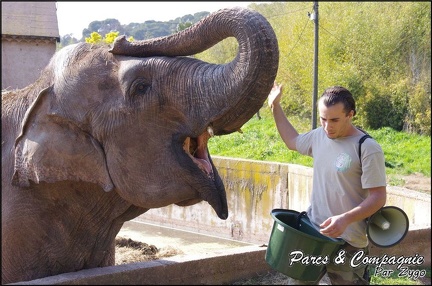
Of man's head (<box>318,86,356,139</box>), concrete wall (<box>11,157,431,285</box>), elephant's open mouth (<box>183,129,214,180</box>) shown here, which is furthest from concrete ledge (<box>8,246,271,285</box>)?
man's head (<box>318,86,356,139</box>)

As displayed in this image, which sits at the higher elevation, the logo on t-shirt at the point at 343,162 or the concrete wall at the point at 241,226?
the logo on t-shirt at the point at 343,162

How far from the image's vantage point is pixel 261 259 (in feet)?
15.5

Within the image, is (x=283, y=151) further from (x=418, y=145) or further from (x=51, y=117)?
(x=51, y=117)

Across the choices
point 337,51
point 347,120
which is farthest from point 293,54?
point 347,120

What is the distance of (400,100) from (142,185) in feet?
44.0

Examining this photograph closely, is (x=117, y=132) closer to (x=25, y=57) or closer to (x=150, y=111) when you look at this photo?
(x=150, y=111)

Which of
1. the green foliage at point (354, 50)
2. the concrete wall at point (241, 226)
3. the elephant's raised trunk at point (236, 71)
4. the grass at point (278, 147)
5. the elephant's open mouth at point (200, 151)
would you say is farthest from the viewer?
the grass at point (278, 147)

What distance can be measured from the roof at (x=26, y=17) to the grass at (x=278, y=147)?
6378 millimetres

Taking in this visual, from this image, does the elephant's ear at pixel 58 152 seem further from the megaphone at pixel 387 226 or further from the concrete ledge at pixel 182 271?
the megaphone at pixel 387 226

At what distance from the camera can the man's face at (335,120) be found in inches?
131

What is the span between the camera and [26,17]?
4.86m

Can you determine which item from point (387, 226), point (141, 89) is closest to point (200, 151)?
point (141, 89)

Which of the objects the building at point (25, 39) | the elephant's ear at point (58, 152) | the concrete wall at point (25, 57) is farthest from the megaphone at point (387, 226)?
the concrete wall at point (25, 57)

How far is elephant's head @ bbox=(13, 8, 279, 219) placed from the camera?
9.61ft
